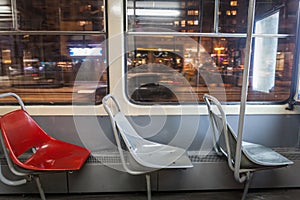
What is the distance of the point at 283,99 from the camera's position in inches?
101

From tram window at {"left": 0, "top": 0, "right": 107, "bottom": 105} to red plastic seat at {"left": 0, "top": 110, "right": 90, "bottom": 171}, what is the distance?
0.48 metres

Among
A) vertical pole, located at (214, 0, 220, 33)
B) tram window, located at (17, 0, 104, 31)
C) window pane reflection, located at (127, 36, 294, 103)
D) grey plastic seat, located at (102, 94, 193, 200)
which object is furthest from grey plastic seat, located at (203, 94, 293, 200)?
tram window, located at (17, 0, 104, 31)

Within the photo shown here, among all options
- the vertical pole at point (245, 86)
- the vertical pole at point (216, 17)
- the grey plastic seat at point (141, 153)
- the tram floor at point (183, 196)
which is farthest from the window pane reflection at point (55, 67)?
the vertical pole at point (245, 86)

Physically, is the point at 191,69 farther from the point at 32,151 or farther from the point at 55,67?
the point at 32,151

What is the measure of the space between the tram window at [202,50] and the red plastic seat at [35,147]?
0.83m

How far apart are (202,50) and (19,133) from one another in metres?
1.89

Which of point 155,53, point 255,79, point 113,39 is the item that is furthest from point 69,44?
point 255,79

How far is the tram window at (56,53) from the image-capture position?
2.30 metres

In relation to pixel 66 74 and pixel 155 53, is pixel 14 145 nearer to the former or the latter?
pixel 66 74

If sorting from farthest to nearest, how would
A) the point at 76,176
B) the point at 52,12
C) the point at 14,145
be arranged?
the point at 52,12, the point at 76,176, the point at 14,145

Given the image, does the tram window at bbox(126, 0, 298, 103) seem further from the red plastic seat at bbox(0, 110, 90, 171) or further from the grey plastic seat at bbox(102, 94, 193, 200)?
the red plastic seat at bbox(0, 110, 90, 171)

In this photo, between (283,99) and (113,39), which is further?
(283,99)

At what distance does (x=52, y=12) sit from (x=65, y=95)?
2.76 ft

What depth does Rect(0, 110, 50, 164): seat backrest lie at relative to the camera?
176 centimetres
